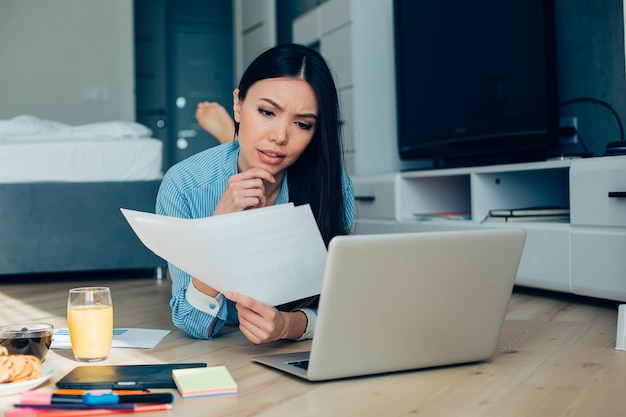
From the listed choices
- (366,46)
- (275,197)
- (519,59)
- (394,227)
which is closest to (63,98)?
(366,46)

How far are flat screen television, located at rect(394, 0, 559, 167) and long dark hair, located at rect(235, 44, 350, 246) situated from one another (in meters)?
1.31

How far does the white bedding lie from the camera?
3.20 meters

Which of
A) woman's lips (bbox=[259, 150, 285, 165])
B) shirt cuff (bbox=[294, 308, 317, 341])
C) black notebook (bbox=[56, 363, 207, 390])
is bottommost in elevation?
black notebook (bbox=[56, 363, 207, 390])

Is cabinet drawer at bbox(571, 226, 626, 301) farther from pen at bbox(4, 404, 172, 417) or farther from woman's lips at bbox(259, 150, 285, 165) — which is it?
pen at bbox(4, 404, 172, 417)

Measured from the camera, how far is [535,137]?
2.71m

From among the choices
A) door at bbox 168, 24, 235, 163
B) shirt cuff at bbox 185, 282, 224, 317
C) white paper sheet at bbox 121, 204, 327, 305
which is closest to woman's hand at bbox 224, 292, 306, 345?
white paper sheet at bbox 121, 204, 327, 305

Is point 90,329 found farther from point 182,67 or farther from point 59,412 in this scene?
point 182,67

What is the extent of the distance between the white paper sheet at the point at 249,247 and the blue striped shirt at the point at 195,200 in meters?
0.26

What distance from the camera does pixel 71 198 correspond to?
3.20 metres

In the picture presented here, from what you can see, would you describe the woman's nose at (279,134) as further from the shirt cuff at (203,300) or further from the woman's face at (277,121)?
the shirt cuff at (203,300)

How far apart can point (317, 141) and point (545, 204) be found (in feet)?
5.21

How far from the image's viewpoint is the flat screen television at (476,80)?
2.65 m

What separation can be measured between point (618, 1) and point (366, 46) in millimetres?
1396

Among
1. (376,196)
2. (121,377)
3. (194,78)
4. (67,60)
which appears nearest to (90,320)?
(121,377)
